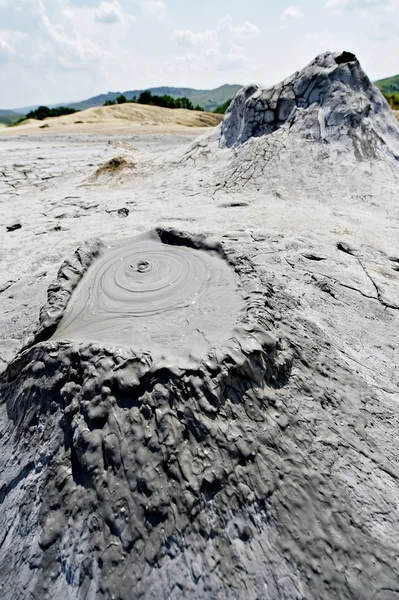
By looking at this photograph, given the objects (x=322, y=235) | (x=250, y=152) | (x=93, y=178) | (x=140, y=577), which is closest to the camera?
(x=140, y=577)

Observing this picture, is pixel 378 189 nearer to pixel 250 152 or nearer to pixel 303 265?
pixel 250 152

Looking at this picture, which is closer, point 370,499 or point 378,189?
point 370,499

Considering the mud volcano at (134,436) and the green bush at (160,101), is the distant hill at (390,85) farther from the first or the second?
the mud volcano at (134,436)

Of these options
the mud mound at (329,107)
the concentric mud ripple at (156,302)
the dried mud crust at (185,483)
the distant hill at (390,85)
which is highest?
the distant hill at (390,85)

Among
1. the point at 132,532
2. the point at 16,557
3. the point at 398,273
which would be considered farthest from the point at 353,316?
the point at 16,557

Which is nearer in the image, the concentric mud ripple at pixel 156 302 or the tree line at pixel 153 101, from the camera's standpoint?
the concentric mud ripple at pixel 156 302

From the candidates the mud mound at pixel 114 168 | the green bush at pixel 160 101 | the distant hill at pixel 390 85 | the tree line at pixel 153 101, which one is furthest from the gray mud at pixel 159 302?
the distant hill at pixel 390 85

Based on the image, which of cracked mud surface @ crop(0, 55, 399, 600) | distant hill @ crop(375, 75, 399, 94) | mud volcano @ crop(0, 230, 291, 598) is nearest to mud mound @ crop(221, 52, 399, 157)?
cracked mud surface @ crop(0, 55, 399, 600)
